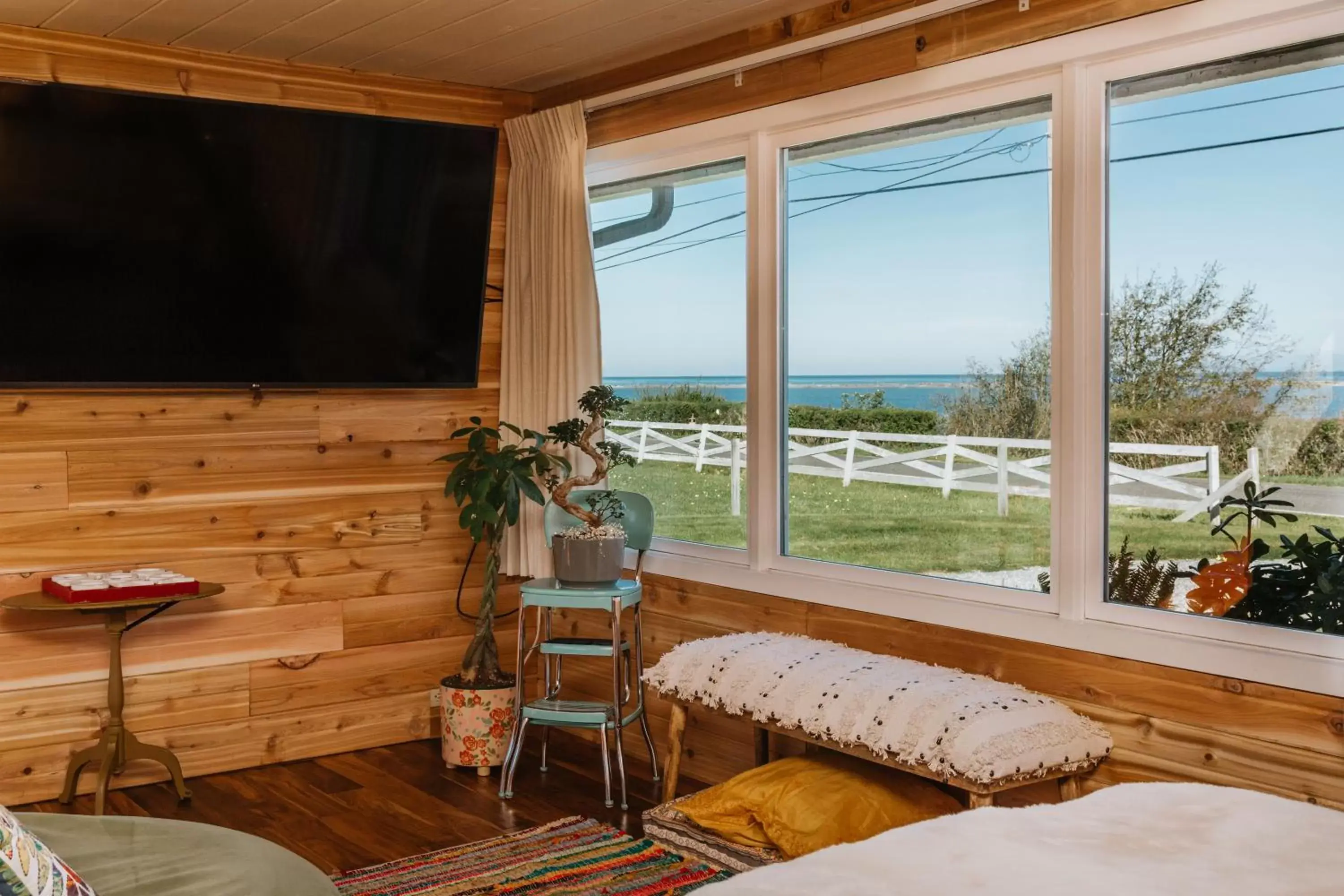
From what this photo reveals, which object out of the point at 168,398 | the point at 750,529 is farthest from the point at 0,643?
Answer: the point at 750,529

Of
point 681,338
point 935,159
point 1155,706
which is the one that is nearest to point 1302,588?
point 1155,706

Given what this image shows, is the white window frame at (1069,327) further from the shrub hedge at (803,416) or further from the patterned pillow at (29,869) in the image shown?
the patterned pillow at (29,869)

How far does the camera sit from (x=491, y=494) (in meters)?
4.25

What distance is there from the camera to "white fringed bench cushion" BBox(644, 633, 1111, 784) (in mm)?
2842

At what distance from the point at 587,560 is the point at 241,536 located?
127 centimetres

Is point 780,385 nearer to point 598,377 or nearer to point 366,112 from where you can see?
point 598,377

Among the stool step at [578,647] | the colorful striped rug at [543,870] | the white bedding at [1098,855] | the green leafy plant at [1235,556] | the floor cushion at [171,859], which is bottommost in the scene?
the colorful striped rug at [543,870]

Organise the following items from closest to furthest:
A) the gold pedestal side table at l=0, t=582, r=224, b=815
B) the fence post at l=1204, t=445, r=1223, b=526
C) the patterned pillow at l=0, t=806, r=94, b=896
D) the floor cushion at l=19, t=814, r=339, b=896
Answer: the patterned pillow at l=0, t=806, r=94, b=896 < the floor cushion at l=19, t=814, r=339, b=896 < the fence post at l=1204, t=445, r=1223, b=526 < the gold pedestal side table at l=0, t=582, r=224, b=815

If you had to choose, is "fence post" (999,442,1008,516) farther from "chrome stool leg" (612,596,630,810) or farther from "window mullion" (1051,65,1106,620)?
"chrome stool leg" (612,596,630,810)

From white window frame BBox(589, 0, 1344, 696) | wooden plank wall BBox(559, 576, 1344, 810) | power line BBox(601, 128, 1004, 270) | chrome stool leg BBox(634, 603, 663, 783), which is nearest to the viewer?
wooden plank wall BBox(559, 576, 1344, 810)

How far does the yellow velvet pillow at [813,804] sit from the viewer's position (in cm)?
308

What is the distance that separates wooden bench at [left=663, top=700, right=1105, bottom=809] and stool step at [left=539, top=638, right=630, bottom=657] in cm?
40

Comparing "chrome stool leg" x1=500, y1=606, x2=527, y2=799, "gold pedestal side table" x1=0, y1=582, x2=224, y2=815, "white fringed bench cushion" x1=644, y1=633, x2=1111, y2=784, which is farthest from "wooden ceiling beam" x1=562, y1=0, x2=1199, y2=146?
"gold pedestal side table" x1=0, y1=582, x2=224, y2=815

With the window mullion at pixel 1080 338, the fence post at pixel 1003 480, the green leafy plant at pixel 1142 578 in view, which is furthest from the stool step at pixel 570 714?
the green leafy plant at pixel 1142 578
